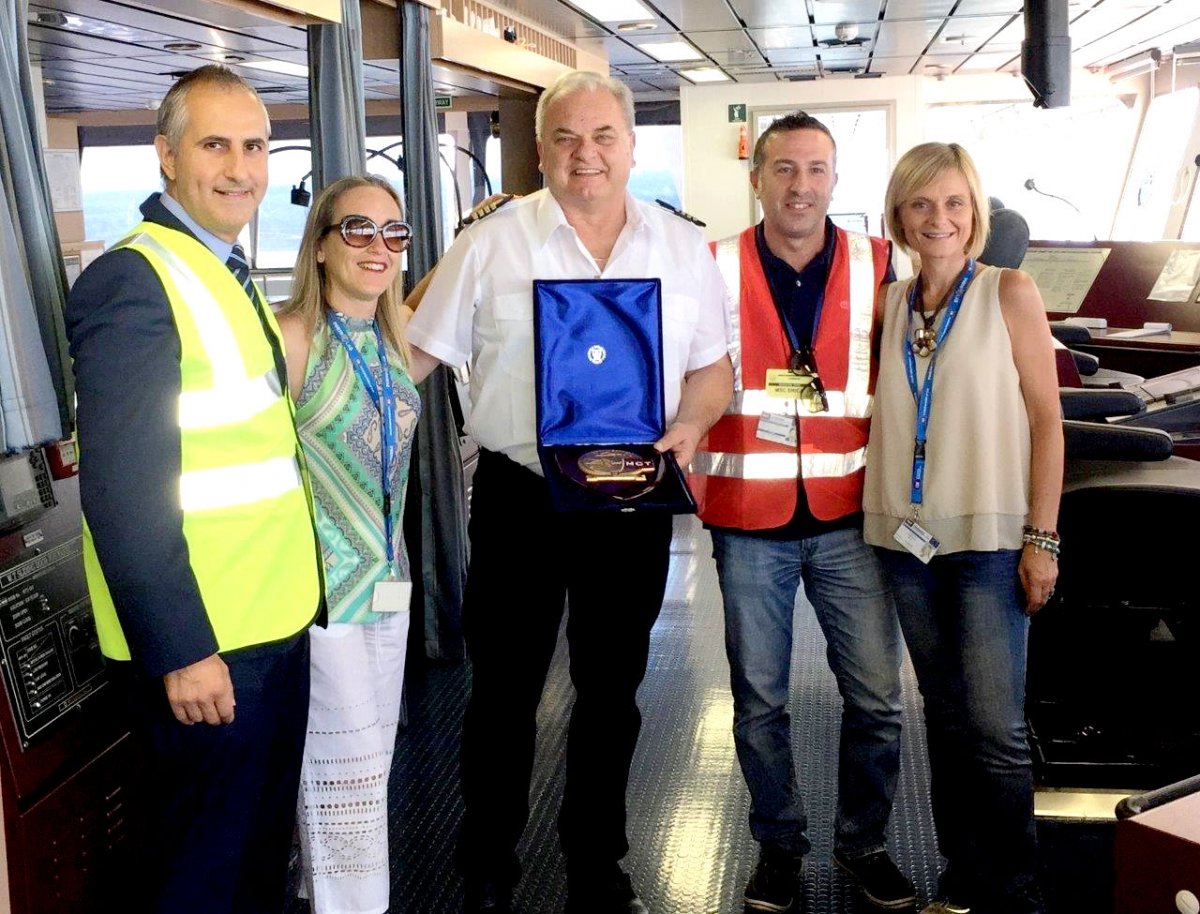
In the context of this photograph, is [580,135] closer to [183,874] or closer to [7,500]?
[7,500]

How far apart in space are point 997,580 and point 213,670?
1.38 m

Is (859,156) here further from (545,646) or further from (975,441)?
(545,646)

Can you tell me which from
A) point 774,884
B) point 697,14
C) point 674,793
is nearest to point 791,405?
point 774,884

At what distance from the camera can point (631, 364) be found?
7.34 feet

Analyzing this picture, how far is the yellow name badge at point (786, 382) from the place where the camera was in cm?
231

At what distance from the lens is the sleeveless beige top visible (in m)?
2.15

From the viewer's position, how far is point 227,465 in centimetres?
166

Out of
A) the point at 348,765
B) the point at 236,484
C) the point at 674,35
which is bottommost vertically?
the point at 348,765

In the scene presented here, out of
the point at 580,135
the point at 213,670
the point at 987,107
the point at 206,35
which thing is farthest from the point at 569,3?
the point at 987,107

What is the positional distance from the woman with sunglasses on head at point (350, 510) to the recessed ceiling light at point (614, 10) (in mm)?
5248

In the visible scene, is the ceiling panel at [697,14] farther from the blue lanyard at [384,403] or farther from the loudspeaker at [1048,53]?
the blue lanyard at [384,403]

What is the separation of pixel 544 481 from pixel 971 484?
0.80 meters

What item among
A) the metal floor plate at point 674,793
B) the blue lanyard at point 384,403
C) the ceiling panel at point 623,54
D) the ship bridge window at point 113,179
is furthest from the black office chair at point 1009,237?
the ship bridge window at point 113,179

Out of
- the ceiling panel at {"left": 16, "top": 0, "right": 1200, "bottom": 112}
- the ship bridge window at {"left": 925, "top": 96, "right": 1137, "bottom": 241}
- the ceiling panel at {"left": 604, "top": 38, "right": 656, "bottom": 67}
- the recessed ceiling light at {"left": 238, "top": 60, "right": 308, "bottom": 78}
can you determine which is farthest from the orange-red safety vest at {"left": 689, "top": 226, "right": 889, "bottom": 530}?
the ship bridge window at {"left": 925, "top": 96, "right": 1137, "bottom": 241}
